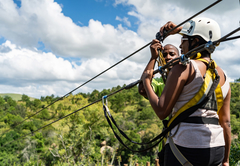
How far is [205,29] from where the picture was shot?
1.50 meters

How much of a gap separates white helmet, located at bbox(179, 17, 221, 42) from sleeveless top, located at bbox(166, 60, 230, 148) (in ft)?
0.94

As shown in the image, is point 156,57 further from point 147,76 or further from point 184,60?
point 184,60

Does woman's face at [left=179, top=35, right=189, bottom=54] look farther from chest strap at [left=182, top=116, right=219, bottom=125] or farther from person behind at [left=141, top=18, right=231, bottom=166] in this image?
chest strap at [left=182, top=116, right=219, bottom=125]

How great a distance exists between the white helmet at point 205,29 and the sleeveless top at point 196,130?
11.2 inches

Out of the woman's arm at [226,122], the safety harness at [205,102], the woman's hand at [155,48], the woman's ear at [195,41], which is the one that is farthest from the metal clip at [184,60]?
the woman's arm at [226,122]

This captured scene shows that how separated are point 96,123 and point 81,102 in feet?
15.4

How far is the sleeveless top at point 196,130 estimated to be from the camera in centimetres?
131

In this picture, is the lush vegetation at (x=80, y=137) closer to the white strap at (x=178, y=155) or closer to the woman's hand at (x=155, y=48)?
the woman's hand at (x=155, y=48)

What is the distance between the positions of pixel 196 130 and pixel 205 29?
0.76 m

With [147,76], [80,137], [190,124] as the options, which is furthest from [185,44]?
[80,137]

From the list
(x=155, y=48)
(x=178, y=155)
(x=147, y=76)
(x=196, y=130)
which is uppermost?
(x=155, y=48)

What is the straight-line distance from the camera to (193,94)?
1.34 m

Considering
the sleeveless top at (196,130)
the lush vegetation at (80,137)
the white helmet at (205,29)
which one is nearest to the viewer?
the sleeveless top at (196,130)

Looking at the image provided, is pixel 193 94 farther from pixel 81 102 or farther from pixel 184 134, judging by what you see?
pixel 81 102
